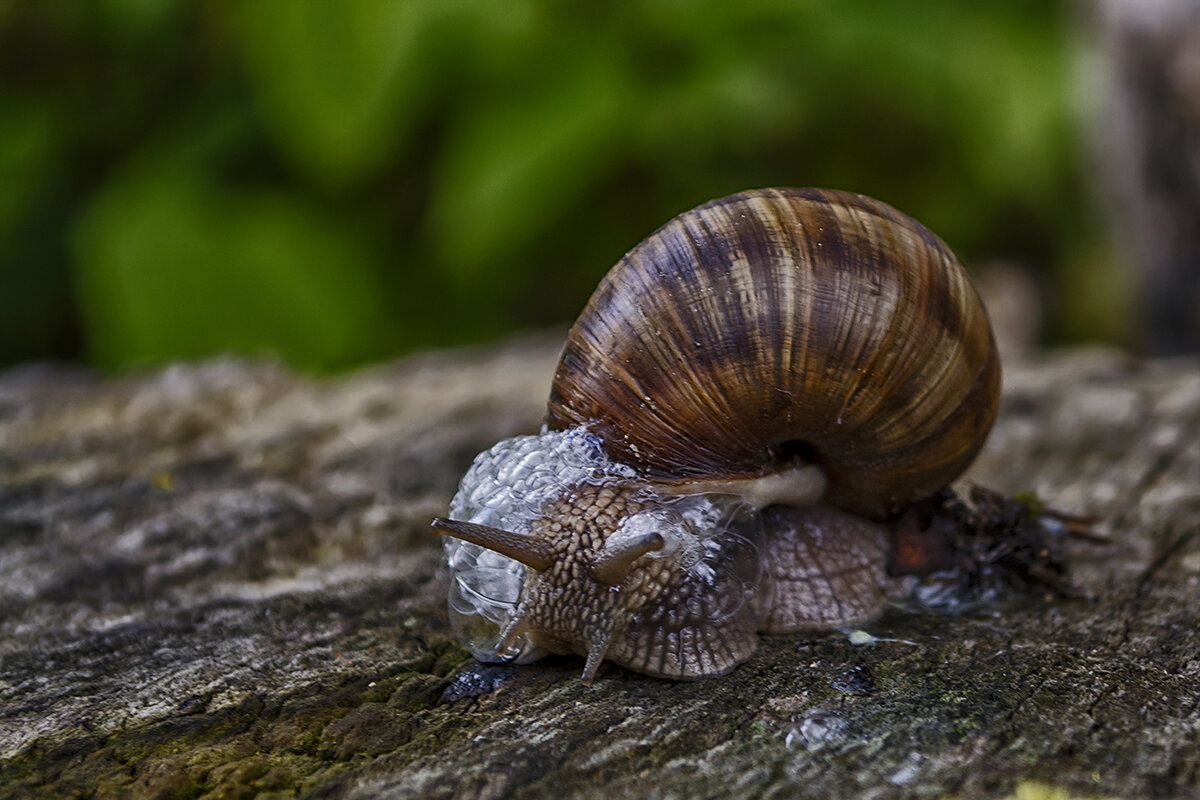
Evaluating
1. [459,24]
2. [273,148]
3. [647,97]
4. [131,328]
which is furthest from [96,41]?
[647,97]

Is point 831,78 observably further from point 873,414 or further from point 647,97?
point 873,414

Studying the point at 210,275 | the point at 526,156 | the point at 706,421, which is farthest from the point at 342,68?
the point at 706,421

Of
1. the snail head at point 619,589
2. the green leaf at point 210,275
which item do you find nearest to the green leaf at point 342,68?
the green leaf at point 210,275

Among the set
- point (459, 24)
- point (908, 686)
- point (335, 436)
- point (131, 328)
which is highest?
point (459, 24)

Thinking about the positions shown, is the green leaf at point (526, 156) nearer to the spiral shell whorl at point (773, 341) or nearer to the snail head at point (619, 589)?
the spiral shell whorl at point (773, 341)

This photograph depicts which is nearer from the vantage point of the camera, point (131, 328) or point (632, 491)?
point (632, 491)

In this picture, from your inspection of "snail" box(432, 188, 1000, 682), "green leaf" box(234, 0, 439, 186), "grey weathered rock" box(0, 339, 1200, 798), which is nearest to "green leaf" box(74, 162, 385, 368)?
"green leaf" box(234, 0, 439, 186)

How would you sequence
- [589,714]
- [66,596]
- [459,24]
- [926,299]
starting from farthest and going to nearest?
1. [459,24]
2. [66,596]
3. [926,299]
4. [589,714]
